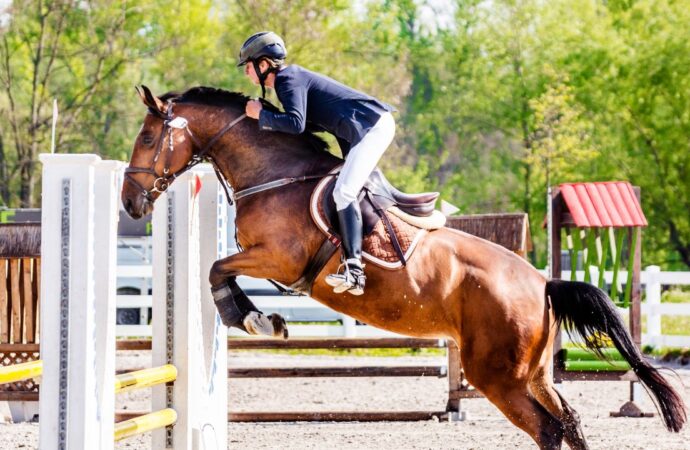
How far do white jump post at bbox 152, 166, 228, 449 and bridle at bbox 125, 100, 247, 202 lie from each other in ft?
0.18

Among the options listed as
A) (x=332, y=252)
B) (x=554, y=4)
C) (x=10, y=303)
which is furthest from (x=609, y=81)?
(x=332, y=252)

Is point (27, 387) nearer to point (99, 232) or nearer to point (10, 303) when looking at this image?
point (10, 303)

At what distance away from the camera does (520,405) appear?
5.66 m

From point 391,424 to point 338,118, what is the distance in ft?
12.1

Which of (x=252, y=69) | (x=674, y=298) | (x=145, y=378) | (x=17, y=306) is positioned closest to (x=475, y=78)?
(x=674, y=298)

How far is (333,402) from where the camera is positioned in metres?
10.3

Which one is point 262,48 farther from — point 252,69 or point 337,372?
point 337,372

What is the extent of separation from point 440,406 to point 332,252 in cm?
468

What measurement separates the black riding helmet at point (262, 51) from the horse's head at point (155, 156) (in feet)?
1.50

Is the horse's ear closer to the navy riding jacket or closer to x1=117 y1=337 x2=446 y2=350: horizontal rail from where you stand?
the navy riding jacket

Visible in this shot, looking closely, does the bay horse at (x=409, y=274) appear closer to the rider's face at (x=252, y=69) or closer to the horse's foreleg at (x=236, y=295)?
the horse's foreleg at (x=236, y=295)

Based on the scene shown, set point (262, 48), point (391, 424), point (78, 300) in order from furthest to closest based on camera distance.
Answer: point (391, 424)
point (262, 48)
point (78, 300)

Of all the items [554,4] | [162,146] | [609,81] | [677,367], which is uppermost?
[554,4]

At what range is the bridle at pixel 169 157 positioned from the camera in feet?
18.1
